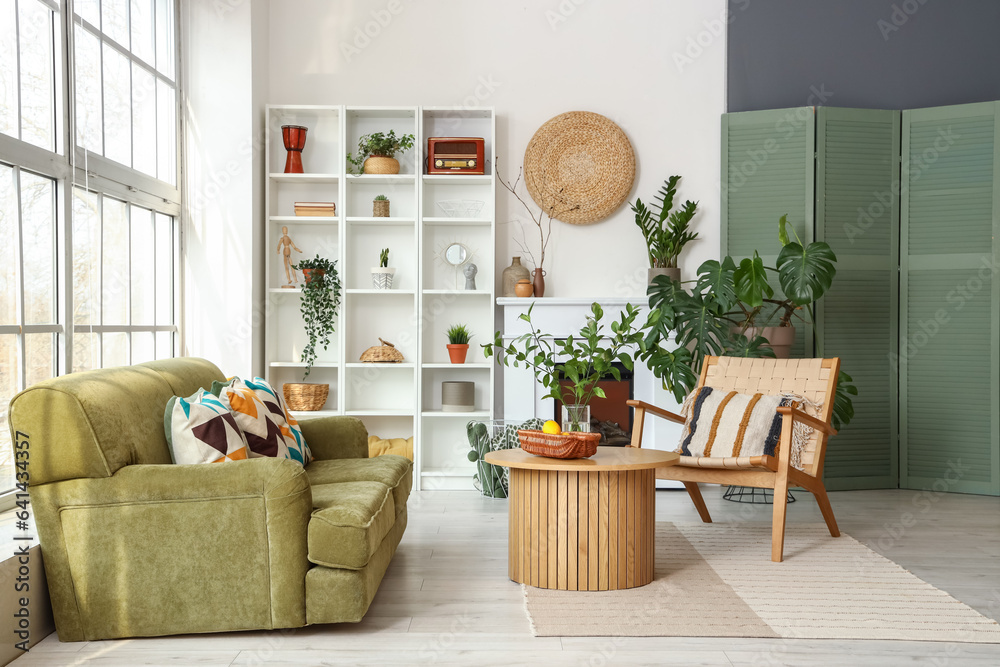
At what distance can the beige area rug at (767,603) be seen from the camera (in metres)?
2.53

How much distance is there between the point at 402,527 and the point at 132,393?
127 centimetres

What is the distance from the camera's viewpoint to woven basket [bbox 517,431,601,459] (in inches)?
116

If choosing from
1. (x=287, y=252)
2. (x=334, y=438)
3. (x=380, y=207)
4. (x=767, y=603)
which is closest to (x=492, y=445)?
(x=334, y=438)

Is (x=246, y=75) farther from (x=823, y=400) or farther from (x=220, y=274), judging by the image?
(x=823, y=400)

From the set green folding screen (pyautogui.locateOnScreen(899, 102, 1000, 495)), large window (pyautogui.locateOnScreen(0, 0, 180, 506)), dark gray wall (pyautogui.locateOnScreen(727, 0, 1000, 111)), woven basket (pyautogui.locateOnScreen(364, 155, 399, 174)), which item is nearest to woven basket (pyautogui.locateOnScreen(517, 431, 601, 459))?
large window (pyautogui.locateOnScreen(0, 0, 180, 506))

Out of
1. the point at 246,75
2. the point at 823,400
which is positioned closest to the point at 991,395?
the point at 823,400

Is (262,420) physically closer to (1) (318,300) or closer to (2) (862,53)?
(1) (318,300)

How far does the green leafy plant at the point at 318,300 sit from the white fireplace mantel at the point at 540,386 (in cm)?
108

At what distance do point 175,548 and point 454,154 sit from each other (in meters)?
3.18

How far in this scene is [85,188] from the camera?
3357 millimetres

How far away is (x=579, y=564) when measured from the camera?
9.57 ft

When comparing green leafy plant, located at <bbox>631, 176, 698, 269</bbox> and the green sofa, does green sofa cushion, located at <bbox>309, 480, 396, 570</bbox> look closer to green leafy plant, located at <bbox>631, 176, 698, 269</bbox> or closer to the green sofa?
the green sofa

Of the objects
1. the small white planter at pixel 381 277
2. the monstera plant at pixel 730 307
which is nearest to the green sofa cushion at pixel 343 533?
the monstera plant at pixel 730 307

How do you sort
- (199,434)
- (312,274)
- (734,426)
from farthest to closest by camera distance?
(312,274), (734,426), (199,434)
